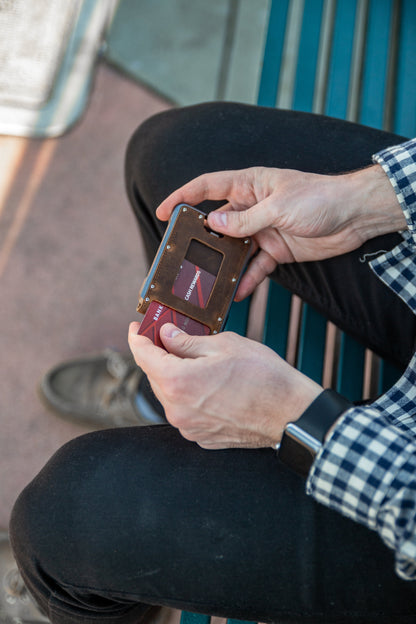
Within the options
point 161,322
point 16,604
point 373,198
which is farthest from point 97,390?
point 373,198

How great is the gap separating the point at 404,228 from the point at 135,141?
0.54m

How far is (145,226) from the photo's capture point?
1.12m

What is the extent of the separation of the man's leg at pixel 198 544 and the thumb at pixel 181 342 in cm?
14

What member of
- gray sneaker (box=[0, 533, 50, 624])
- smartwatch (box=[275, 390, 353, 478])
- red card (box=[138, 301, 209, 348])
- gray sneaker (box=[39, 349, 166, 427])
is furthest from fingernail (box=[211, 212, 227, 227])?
gray sneaker (box=[0, 533, 50, 624])

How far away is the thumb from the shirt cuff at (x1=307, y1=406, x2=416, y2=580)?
0.71ft

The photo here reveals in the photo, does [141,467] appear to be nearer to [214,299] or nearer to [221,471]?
[221,471]

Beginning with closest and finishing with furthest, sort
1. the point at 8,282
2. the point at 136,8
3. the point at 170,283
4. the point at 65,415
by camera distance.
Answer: the point at 170,283 < the point at 65,415 < the point at 8,282 < the point at 136,8

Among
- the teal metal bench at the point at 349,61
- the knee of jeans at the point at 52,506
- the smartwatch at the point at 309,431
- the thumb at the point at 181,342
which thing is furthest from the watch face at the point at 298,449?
the teal metal bench at the point at 349,61

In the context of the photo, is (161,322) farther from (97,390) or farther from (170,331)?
(97,390)

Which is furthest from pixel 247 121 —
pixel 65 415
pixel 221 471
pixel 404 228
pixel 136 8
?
pixel 136 8

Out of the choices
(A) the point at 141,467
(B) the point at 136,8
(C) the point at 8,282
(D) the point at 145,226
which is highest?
(B) the point at 136,8

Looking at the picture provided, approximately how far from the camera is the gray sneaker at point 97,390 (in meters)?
1.40

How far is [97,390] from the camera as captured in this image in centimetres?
143

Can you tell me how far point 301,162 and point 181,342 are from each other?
1.32 feet
